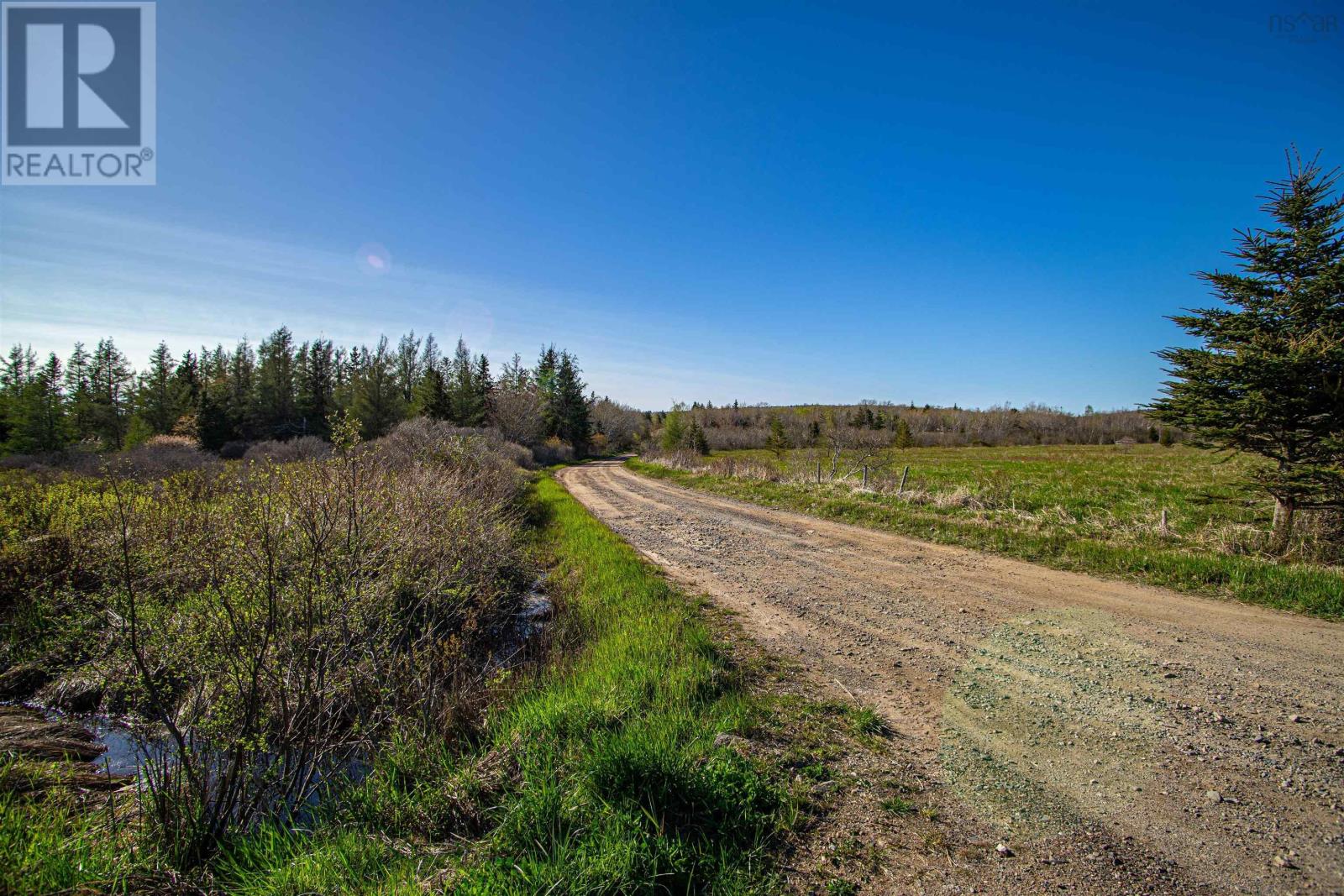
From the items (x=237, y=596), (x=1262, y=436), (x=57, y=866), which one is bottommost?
(x=57, y=866)

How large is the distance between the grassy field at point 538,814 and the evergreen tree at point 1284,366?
11.3m

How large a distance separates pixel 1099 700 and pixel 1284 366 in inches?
355

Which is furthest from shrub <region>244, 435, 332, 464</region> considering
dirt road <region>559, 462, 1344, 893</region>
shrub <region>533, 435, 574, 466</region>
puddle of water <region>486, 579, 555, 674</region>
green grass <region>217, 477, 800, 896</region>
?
green grass <region>217, 477, 800, 896</region>

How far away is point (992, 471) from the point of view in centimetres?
3566

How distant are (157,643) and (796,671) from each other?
21.1 feet

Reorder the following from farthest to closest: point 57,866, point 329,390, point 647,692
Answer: point 329,390
point 647,692
point 57,866

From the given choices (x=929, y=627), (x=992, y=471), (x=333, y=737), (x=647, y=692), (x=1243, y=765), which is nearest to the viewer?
(x=1243, y=765)

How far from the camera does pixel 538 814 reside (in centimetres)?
324

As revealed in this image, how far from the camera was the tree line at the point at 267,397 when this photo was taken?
34656 millimetres

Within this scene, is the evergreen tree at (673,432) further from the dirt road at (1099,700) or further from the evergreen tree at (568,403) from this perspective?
the dirt road at (1099,700)

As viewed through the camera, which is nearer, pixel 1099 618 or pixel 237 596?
pixel 237 596

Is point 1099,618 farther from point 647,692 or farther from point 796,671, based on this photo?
point 647,692

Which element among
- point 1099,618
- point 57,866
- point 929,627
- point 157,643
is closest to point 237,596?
point 157,643

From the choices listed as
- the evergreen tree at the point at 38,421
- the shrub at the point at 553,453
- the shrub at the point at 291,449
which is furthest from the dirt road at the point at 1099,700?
the evergreen tree at the point at 38,421
